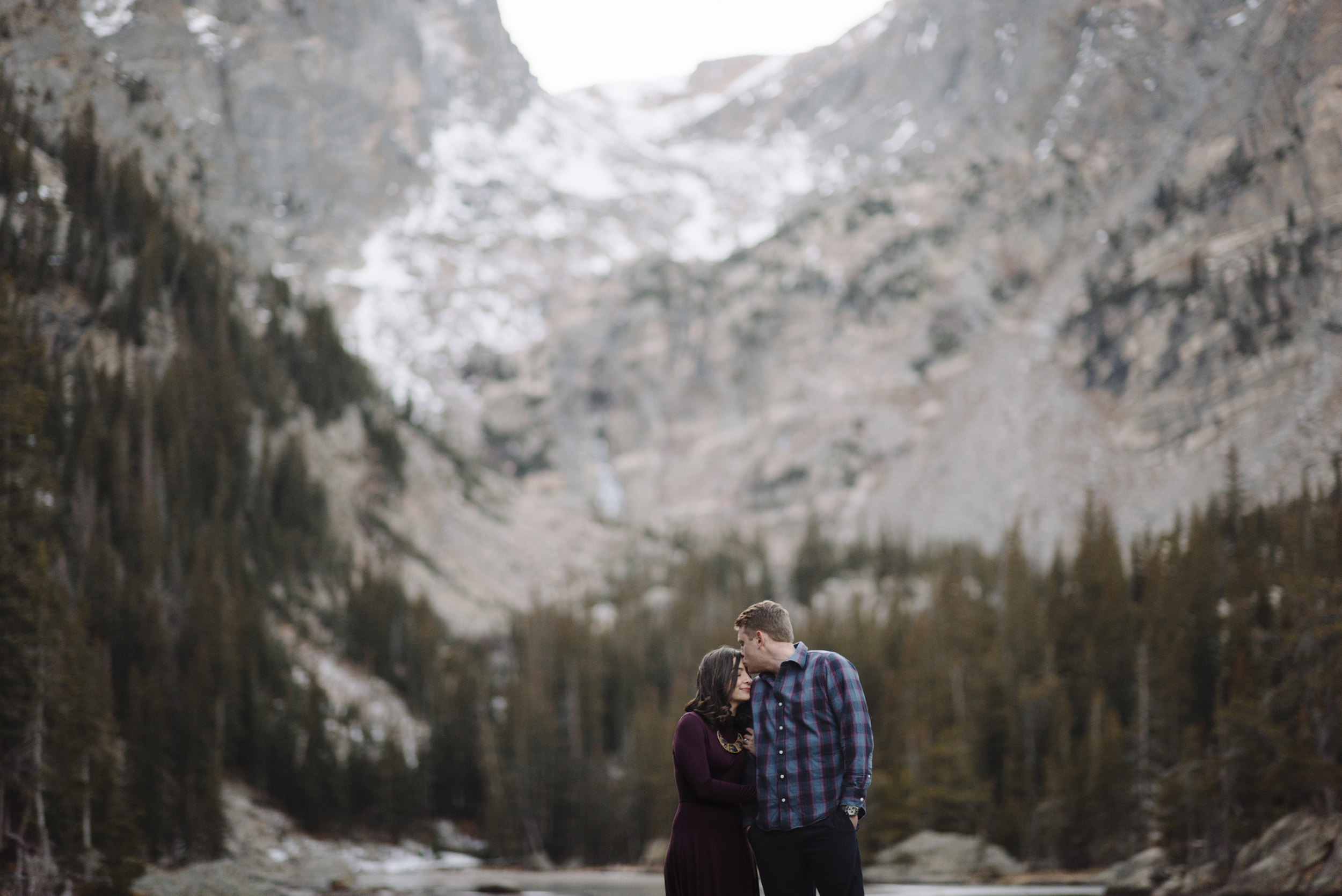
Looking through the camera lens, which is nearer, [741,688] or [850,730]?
[850,730]

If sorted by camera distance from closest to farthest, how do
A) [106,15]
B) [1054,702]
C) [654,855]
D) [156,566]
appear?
[1054,702]
[654,855]
[156,566]
[106,15]

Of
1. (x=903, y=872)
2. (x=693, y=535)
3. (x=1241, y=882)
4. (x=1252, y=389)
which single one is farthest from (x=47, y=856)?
(x=693, y=535)

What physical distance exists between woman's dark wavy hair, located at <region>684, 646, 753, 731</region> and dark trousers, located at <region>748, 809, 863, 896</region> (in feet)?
2.50

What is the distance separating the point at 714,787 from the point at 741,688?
0.70 meters

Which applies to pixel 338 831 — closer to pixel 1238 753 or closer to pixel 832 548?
pixel 1238 753

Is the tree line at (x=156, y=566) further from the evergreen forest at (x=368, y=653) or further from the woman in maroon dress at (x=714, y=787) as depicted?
the woman in maroon dress at (x=714, y=787)

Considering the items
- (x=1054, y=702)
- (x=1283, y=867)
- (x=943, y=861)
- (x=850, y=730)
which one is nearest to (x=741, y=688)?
(x=850, y=730)

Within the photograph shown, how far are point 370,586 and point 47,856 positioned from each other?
68.2 metres

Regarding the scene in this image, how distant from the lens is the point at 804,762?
24.2 ft

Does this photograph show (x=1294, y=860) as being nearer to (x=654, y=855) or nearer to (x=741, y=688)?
(x=741, y=688)

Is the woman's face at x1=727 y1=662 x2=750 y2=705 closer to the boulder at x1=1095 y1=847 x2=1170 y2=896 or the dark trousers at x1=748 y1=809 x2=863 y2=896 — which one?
the dark trousers at x1=748 y1=809 x2=863 y2=896

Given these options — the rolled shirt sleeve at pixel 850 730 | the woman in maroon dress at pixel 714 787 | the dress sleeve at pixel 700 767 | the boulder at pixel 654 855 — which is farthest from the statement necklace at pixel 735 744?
the boulder at pixel 654 855

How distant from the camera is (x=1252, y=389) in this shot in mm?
144125

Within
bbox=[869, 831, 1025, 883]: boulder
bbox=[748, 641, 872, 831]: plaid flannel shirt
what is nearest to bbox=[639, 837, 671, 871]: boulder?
bbox=[869, 831, 1025, 883]: boulder
